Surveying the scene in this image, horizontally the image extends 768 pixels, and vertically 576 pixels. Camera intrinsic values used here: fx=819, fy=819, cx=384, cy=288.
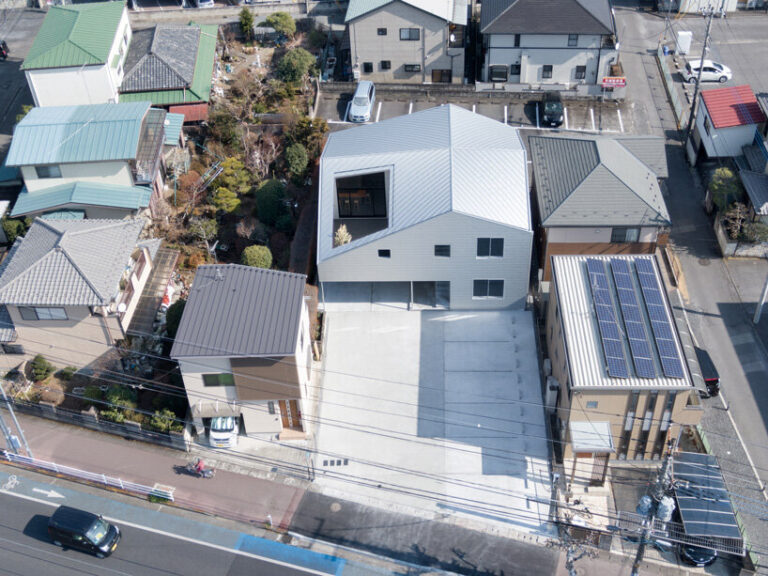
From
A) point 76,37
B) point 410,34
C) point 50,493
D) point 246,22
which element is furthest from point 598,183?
point 76,37

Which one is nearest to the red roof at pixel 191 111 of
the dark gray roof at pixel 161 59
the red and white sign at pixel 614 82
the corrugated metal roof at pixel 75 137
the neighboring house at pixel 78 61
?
the dark gray roof at pixel 161 59

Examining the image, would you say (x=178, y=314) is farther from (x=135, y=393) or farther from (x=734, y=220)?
(x=734, y=220)

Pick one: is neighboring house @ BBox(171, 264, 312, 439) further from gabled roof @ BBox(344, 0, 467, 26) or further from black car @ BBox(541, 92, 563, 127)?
gabled roof @ BBox(344, 0, 467, 26)

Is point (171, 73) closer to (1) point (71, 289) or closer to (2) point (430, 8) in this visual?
(2) point (430, 8)

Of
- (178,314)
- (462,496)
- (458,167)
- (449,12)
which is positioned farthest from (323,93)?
(462,496)

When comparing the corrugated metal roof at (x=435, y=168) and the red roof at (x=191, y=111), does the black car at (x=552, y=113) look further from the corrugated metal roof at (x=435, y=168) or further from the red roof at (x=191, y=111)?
the red roof at (x=191, y=111)
